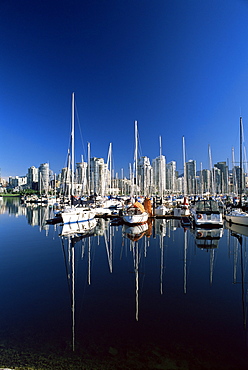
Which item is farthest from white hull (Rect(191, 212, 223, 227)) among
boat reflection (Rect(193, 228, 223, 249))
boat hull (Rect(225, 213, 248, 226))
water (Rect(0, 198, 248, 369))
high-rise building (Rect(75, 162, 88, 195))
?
high-rise building (Rect(75, 162, 88, 195))

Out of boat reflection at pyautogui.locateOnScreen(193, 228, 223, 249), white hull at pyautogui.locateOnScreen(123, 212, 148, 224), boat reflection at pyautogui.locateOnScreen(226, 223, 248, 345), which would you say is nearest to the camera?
boat reflection at pyautogui.locateOnScreen(226, 223, 248, 345)

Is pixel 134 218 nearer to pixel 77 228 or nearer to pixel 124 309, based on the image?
pixel 77 228

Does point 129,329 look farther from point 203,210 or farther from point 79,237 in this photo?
point 203,210

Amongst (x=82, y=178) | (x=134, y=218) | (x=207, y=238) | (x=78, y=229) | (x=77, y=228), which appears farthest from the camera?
(x=82, y=178)

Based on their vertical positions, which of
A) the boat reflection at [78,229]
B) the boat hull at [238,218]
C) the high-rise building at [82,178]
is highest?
the high-rise building at [82,178]

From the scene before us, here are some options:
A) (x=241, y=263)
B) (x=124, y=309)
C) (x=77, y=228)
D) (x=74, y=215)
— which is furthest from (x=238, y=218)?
(x=124, y=309)

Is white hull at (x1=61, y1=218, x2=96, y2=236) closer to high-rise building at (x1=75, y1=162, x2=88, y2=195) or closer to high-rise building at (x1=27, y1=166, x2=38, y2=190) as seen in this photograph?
high-rise building at (x1=75, y1=162, x2=88, y2=195)

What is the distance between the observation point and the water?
549 cm

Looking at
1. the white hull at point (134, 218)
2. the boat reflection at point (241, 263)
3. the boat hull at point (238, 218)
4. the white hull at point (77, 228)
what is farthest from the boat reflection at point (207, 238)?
the white hull at point (77, 228)

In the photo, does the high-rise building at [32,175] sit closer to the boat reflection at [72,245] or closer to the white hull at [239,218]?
the boat reflection at [72,245]

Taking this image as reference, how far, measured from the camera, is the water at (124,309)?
18.0ft

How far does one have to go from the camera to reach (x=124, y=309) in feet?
25.7

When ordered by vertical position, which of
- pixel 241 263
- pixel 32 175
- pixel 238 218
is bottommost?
pixel 241 263

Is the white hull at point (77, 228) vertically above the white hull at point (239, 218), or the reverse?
the white hull at point (239, 218)
